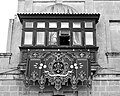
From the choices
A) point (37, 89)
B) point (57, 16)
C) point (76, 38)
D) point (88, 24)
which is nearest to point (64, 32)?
point (76, 38)

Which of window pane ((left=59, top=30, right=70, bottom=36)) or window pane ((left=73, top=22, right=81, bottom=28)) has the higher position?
window pane ((left=73, top=22, right=81, bottom=28))

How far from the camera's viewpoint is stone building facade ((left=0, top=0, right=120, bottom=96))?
83.7 feet

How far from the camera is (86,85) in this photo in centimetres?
2534

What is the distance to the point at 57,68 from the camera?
984 inches

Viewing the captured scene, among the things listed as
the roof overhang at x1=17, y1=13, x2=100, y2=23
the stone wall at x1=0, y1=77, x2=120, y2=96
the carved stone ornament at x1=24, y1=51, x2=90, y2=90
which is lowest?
the stone wall at x1=0, y1=77, x2=120, y2=96

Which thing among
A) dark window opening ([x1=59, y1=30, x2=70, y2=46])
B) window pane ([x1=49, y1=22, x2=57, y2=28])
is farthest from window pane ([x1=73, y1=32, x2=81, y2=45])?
window pane ([x1=49, y1=22, x2=57, y2=28])

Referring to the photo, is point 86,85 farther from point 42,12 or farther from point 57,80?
point 42,12

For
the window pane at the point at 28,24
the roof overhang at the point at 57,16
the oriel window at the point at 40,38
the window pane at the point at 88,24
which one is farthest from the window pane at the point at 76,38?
the window pane at the point at 28,24

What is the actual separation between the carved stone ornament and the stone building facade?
1.13 m

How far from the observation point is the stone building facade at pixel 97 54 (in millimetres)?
25500

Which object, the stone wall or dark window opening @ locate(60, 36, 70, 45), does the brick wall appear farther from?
dark window opening @ locate(60, 36, 70, 45)

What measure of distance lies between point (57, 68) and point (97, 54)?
4167 mm

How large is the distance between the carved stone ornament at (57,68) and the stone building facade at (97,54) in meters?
1.13

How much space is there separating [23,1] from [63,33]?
579cm
